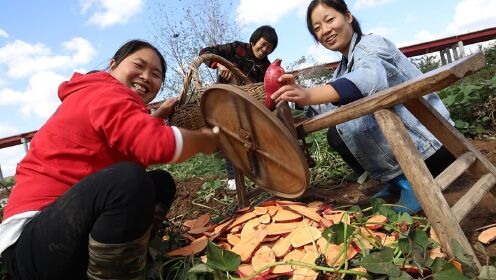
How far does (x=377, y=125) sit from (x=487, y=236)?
682mm

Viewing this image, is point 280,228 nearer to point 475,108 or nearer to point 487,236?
point 487,236

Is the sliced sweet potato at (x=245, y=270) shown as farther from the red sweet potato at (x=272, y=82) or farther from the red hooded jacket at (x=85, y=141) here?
the red sweet potato at (x=272, y=82)

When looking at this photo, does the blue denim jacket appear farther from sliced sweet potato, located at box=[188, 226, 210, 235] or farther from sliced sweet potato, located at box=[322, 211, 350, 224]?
sliced sweet potato, located at box=[188, 226, 210, 235]

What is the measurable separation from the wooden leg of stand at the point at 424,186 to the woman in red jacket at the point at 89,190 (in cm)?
71

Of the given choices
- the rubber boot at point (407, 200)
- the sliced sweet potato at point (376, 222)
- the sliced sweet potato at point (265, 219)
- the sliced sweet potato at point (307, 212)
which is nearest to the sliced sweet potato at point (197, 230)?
the sliced sweet potato at point (265, 219)

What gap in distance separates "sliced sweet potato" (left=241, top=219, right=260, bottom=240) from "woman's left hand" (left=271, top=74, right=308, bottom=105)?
54 centimetres

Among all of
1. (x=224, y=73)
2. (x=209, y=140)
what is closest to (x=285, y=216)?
(x=209, y=140)

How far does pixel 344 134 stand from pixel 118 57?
116 centimetres

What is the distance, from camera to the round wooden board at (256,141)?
5.20 feet

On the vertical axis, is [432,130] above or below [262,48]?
below

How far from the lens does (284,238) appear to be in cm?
168

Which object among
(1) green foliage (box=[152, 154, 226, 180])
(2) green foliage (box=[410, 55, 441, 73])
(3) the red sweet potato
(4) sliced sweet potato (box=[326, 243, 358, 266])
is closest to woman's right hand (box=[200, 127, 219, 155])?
(3) the red sweet potato

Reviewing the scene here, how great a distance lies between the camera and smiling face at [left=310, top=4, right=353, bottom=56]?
2150 mm

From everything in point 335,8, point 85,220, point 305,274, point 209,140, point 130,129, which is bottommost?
point 305,274
